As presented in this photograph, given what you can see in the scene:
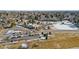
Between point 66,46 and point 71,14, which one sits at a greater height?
point 71,14
